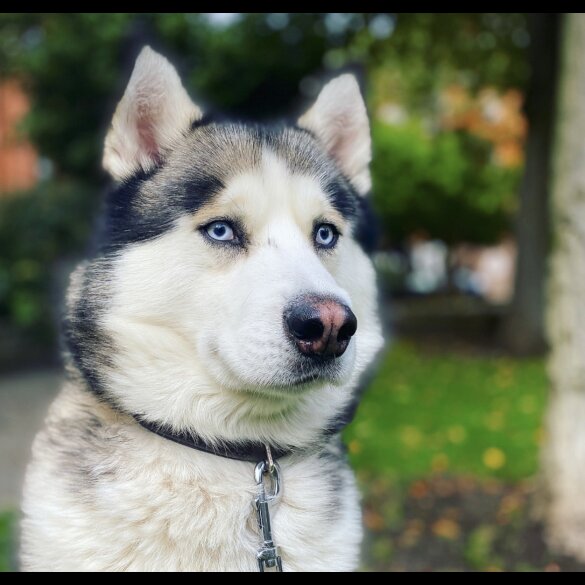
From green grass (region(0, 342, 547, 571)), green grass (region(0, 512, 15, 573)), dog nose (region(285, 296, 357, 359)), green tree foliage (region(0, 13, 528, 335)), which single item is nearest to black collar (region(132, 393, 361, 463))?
dog nose (region(285, 296, 357, 359))

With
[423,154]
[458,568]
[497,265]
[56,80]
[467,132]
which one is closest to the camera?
[458,568]

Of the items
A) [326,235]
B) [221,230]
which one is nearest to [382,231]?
[326,235]

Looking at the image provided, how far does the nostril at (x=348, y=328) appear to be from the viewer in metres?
2.24

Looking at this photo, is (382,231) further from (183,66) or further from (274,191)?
(274,191)

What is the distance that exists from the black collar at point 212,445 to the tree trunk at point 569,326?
9.16 ft

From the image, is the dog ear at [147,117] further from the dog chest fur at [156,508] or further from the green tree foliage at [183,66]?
the green tree foliage at [183,66]

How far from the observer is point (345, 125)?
314cm

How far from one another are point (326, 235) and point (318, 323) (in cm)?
66

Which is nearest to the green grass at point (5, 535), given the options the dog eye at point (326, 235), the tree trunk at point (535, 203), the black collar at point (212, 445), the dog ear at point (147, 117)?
the black collar at point (212, 445)

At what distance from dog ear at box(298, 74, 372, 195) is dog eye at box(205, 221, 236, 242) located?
0.77 m

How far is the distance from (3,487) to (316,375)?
17.8 ft

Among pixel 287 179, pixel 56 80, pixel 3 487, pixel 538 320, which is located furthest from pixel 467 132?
pixel 287 179

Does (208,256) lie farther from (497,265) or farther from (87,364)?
(497,265)

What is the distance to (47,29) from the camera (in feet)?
39.7
